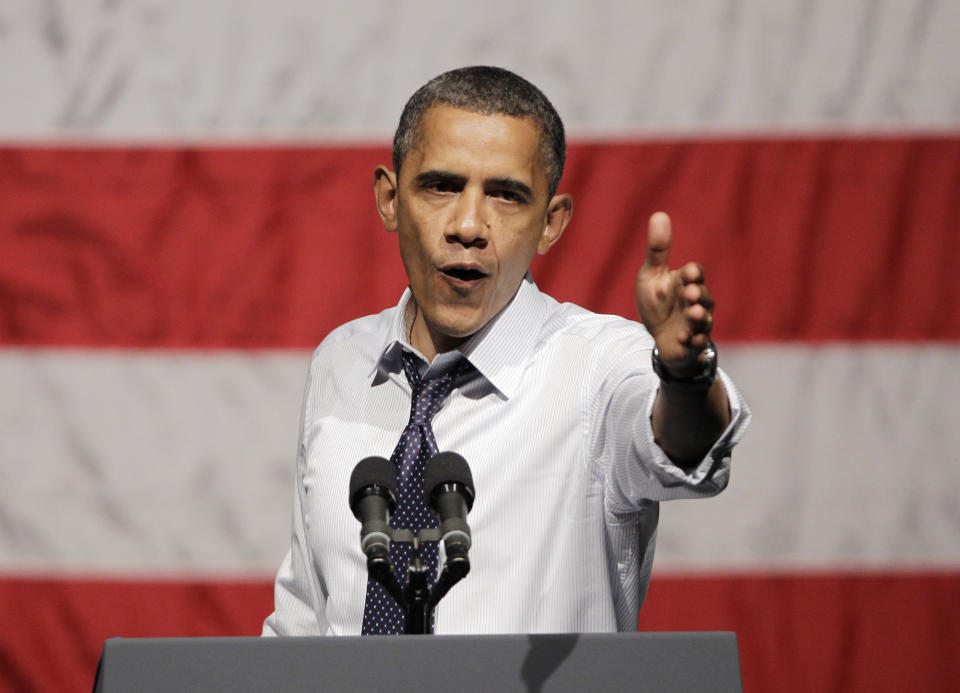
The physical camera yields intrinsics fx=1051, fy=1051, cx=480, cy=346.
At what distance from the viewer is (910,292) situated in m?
1.80

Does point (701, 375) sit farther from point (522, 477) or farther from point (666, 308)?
point (522, 477)

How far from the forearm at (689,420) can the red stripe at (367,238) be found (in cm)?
93

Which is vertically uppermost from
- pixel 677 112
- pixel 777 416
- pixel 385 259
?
pixel 677 112

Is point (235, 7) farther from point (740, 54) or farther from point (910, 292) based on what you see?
point (910, 292)

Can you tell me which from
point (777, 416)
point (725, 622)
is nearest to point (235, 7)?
point (777, 416)

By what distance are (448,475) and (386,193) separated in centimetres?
68

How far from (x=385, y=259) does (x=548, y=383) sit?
72 centimetres

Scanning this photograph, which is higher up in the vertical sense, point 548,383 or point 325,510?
point 548,383

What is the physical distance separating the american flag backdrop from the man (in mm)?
576

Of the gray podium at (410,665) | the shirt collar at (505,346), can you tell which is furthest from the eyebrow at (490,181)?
the gray podium at (410,665)

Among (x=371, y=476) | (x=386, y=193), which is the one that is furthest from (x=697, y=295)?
(x=386, y=193)

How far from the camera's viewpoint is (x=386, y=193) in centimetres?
137

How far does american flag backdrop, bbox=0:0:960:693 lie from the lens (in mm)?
1793

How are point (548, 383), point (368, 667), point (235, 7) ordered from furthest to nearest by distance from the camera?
1. point (235, 7)
2. point (548, 383)
3. point (368, 667)
